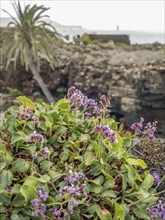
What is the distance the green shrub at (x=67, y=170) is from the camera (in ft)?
7.25

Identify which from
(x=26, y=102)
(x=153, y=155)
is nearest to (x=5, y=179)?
(x=26, y=102)

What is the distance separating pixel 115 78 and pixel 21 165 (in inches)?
754

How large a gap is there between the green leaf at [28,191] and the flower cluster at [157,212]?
596 millimetres

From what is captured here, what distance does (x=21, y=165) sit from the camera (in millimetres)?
2406

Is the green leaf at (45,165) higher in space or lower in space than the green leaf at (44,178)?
higher

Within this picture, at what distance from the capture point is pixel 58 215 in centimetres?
216

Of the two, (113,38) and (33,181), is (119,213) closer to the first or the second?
(33,181)

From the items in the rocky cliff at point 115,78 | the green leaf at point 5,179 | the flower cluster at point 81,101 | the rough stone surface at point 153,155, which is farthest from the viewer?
the rocky cliff at point 115,78

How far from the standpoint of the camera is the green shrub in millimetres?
2209

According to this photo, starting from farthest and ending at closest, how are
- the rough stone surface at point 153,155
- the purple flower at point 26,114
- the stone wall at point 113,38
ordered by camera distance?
the stone wall at point 113,38 → the rough stone surface at point 153,155 → the purple flower at point 26,114

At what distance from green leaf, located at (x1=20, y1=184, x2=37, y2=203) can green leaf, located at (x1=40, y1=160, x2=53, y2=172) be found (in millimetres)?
282

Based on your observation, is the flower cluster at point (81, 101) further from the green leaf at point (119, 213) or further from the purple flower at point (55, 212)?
the purple flower at point (55, 212)

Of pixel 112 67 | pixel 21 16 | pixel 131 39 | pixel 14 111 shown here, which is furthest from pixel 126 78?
pixel 131 39

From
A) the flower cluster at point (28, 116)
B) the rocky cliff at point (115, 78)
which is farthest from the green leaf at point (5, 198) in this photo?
the rocky cliff at point (115, 78)
